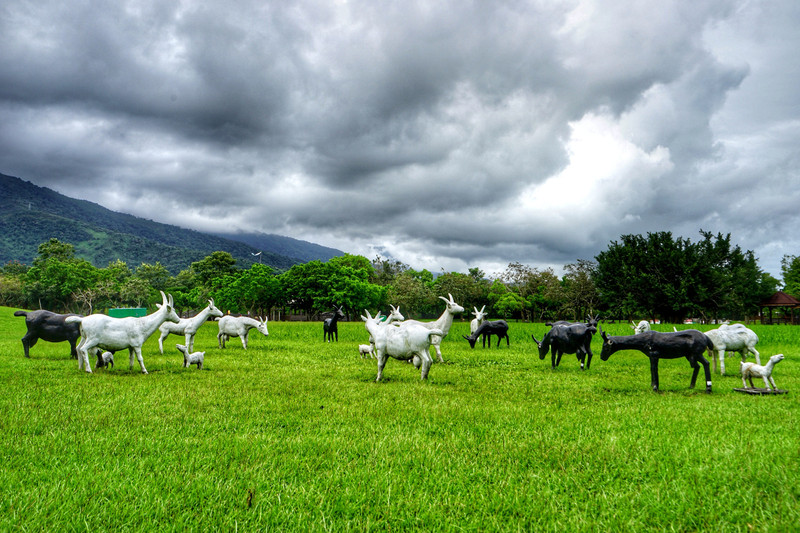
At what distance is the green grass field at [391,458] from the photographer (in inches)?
124

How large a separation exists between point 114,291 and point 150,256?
454ft

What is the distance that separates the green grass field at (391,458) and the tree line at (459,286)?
1529 inches

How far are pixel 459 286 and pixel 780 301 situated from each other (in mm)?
40713

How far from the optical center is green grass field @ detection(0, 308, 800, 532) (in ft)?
10.3

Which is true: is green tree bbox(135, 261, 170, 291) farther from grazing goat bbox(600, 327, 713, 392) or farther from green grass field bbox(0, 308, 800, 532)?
grazing goat bbox(600, 327, 713, 392)

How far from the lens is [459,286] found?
225ft

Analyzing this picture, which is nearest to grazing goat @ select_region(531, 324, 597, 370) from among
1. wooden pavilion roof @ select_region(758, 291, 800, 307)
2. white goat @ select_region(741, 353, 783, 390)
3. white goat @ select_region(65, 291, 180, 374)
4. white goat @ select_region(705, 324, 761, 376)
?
white goat @ select_region(705, 324, 761, 376)

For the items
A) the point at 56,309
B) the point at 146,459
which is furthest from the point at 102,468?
the point at 56,309

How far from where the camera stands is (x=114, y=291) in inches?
2977

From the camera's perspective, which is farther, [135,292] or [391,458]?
[135,292]

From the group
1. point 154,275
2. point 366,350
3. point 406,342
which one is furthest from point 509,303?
point 154,275

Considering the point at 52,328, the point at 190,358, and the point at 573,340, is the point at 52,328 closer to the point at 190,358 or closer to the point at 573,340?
the point at 190,358

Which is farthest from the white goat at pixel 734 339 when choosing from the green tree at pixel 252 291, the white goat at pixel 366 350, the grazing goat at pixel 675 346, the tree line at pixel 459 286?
the green tree at pixel 252 291

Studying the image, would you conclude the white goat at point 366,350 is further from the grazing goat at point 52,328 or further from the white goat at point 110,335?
the grazing goat at point 52,328
